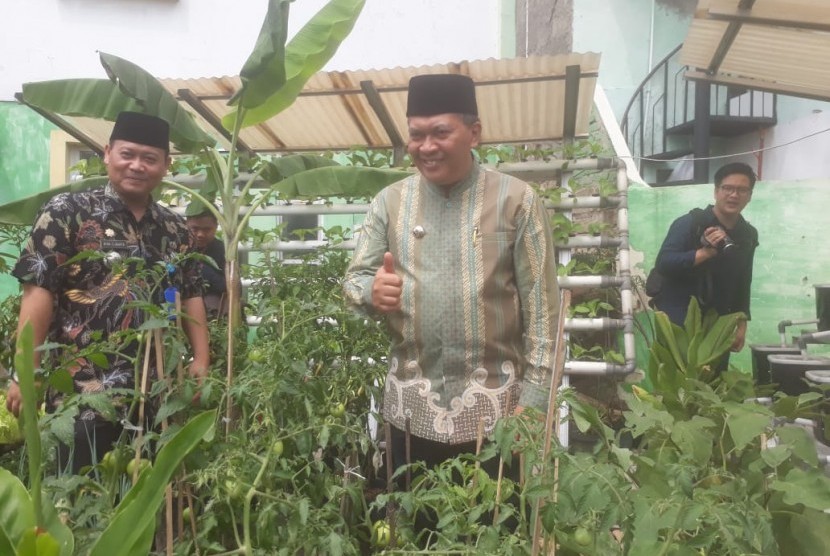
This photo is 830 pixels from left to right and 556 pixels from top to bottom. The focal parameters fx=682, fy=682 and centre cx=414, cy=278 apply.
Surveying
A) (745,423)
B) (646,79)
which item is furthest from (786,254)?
(745,423)

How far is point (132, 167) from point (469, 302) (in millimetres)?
1155

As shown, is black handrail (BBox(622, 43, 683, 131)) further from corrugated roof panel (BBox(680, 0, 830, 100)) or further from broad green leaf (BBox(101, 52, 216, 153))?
A: broad green leaf (BBox(101, 52, 216, 153))

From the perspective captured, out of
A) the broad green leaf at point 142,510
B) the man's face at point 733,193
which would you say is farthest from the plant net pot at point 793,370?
the broad green leaf at point 142,510

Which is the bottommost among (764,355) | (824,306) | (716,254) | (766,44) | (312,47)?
(764,355)

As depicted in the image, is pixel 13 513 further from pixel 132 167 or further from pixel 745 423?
pixel 132 167

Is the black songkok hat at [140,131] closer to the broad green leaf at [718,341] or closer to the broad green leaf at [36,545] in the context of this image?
the broad green leaf at [36,545]

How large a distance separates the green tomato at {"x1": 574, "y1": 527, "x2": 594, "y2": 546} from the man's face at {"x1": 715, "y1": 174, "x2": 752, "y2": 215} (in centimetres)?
298

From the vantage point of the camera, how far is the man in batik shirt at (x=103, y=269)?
6.38 ft

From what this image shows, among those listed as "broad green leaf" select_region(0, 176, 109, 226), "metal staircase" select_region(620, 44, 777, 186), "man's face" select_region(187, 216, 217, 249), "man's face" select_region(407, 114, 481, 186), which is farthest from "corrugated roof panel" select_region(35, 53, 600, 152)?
"metal staircase" select_region(620, 44, 777, 186)

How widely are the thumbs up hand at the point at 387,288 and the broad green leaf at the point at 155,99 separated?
1.53 metres

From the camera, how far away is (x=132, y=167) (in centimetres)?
215

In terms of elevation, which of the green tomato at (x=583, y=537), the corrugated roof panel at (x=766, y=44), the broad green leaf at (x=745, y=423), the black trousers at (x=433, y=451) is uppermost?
the corrugated roof panel at (x=766, y=44)

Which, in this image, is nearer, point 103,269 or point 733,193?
point 103,269

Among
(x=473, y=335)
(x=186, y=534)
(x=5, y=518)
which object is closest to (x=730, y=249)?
(x=473, y=335)
